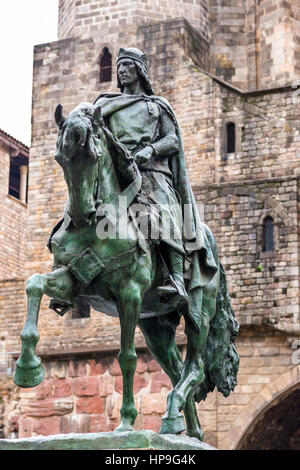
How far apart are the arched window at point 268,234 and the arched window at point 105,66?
5.01 m

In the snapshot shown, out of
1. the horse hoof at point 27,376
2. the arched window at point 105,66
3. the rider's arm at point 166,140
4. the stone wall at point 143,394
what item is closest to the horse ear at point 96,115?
the rider's arm at point 166,140

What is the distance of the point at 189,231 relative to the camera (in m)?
10.5

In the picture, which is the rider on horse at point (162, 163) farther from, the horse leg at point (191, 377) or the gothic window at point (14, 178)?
the gothic window at point (14, 178)

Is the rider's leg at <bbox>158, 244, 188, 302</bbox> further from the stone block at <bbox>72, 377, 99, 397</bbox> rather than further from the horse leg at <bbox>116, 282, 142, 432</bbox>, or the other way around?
the stone block at <bbox>72, 377, 99, 397</bbox>

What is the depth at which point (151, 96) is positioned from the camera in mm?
10836

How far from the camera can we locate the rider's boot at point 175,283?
9961mm

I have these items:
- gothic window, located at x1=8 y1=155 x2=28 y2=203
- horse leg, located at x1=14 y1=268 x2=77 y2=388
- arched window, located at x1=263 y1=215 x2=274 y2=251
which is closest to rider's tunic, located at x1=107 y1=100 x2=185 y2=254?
horse leg, located at x1=14 y1=268 x2=77 y2=388

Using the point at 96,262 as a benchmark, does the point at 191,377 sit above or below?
below

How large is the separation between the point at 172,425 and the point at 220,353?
1285mm

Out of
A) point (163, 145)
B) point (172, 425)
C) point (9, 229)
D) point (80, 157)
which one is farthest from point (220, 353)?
point (9, 229)

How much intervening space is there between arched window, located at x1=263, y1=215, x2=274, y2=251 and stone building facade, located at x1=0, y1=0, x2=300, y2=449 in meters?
0.02

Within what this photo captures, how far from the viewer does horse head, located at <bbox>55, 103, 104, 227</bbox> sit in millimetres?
9367

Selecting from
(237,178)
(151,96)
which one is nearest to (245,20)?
(237,178)

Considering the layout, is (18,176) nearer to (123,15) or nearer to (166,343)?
(123,15)
